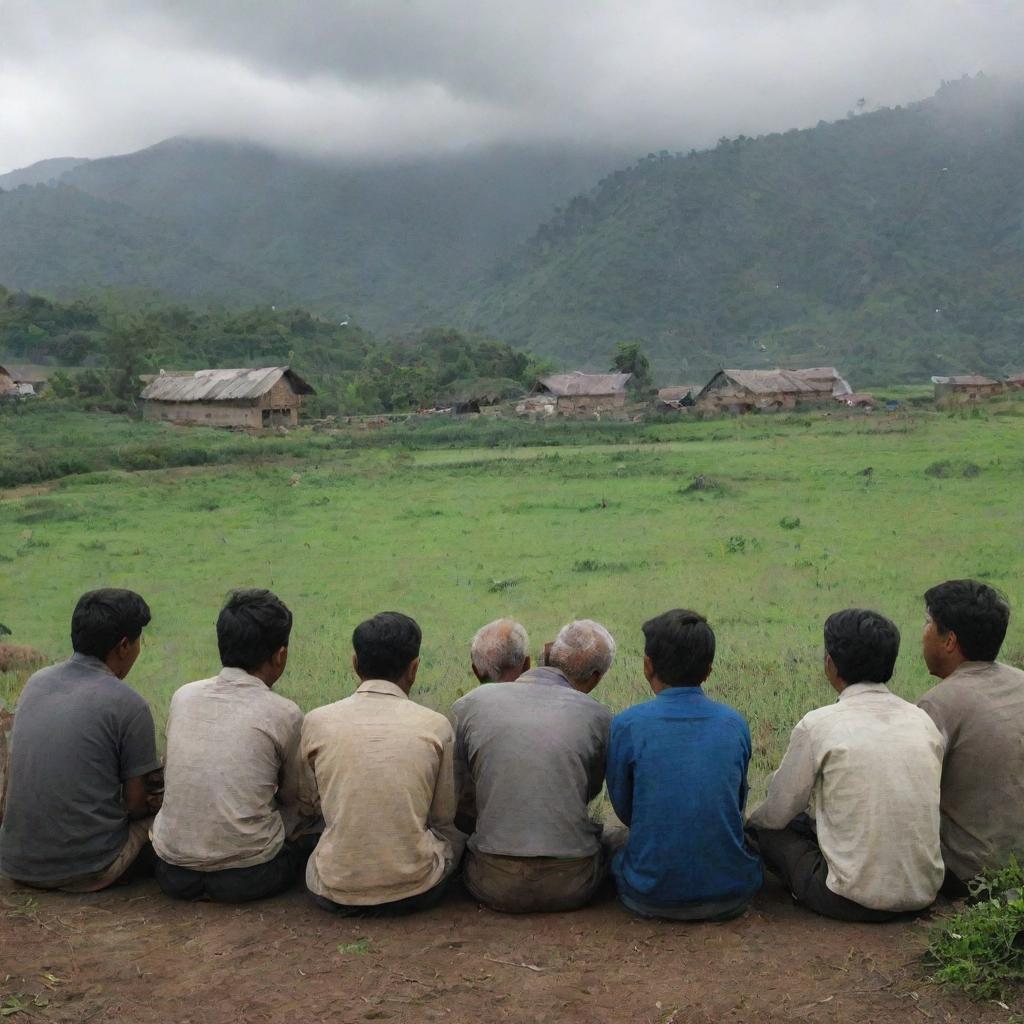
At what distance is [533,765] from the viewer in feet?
11.4

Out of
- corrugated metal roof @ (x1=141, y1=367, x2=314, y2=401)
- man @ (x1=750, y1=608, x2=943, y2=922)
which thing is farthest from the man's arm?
corrugated metal roof @ (x1=141, y1=367, x2=314, y2=401)

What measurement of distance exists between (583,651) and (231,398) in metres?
32.8

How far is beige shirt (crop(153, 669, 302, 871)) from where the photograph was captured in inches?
141

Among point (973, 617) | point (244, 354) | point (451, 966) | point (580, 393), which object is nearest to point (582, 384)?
point (580, 393)

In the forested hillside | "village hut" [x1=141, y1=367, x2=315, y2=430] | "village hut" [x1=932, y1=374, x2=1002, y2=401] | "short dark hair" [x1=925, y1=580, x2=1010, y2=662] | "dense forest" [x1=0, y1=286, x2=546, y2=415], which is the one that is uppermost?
the forested hillside

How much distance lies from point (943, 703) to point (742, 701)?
2795 mm

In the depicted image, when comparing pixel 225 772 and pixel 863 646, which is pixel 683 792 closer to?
pixel 863 646

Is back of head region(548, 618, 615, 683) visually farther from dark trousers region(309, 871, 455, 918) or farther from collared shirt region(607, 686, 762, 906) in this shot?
dark trousers region(309, 871, 455, 918)

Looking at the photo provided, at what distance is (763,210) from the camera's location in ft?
398

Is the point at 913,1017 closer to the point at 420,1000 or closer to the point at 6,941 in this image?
the point at 420,1000

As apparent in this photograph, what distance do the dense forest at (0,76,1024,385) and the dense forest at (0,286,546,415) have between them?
2074mm

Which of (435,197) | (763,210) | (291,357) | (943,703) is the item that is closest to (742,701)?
(943,703)

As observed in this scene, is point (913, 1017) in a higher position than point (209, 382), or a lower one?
lower

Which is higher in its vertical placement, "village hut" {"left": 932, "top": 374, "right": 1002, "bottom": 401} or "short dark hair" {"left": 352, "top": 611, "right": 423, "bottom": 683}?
"village hut" {"left": 932, "top": 374, "right": 1002, "bottom": 401}
